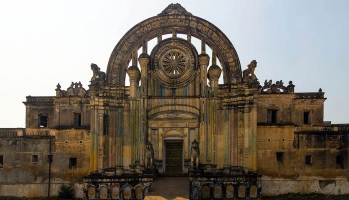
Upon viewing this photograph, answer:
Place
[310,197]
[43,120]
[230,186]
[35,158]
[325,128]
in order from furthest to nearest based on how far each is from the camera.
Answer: [43,120] → [35,158] → [325,128] → [310,197] → [230,186]

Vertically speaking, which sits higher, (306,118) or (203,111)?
(203,111)

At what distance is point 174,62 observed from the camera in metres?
27.4

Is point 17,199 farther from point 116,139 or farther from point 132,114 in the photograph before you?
point 132,114

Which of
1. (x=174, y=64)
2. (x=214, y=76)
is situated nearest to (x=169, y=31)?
(x=174, y=64)

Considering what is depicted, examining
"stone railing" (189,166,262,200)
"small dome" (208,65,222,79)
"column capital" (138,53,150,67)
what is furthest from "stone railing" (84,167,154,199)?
"small dome" (208,65,222,79)

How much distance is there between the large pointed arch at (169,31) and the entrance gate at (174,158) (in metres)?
5.59

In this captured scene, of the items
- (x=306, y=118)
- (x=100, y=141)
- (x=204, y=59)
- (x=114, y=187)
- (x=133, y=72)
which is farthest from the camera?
(x=306, y=118)

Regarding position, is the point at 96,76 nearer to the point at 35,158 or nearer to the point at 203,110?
the point at 203,110

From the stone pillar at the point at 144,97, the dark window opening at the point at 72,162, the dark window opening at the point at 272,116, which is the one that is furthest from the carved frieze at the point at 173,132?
the dark window opening at the point at 72,162

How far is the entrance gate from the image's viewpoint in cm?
2698

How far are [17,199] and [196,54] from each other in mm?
17412

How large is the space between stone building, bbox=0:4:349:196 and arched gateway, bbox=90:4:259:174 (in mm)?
69

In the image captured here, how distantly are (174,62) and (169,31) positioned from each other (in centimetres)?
241

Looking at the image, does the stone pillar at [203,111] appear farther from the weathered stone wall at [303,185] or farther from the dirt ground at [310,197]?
the dirt ground at [310,197]
